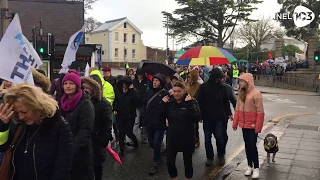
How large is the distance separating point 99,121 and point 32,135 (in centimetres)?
183

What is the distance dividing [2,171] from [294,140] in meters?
7.10

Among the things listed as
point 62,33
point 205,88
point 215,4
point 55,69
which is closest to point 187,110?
point 205,88

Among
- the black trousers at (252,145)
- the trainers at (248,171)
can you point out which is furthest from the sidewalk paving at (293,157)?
the black trousers at (252,145)

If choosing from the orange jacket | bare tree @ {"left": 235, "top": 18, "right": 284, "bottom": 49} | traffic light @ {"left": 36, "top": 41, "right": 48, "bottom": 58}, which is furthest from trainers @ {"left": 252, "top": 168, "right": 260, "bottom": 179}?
bare tree @ {"left": 235, "top": 18, "right": 284, "bottom": 49}

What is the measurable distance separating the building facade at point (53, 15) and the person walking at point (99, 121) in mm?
31155

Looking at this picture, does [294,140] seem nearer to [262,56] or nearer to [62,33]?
[62,33]

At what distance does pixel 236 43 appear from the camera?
188 ft

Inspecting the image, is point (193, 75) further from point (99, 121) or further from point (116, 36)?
point (116, 36)

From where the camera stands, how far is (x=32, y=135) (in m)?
2.85

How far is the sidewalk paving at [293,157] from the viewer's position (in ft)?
19.1

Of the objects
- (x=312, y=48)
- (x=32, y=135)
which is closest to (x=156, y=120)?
(x=32, y=135)

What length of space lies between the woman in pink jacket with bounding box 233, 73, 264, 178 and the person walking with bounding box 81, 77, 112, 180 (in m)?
2.22

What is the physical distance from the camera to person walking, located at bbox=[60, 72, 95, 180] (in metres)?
3.85

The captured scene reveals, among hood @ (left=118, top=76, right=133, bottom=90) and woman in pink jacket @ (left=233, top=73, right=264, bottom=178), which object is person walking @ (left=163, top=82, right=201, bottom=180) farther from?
hood @ (left=118, top=76, right=133, bottom=90)
